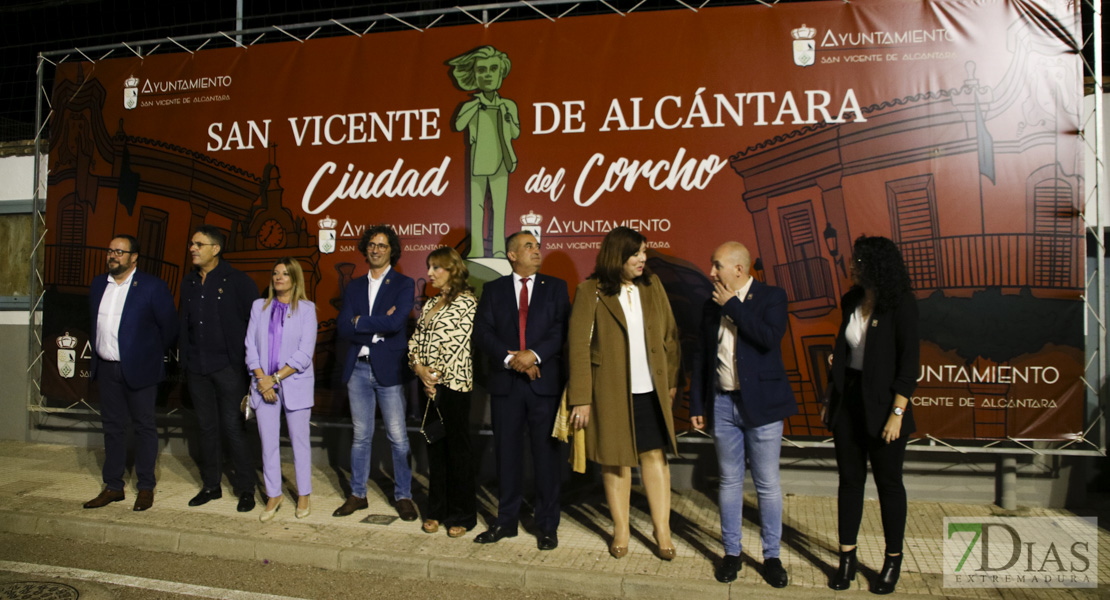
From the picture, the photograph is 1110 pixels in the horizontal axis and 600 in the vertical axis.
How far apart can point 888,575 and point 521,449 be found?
236 cm

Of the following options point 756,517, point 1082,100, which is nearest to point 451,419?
point 756,517

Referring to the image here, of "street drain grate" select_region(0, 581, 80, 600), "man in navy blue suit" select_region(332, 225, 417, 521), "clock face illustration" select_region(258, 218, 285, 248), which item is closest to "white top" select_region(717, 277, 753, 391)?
"man in navy blue suit" select_region(332, 225, 417, 521)

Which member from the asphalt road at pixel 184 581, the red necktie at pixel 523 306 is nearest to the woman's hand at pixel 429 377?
the red necktie at pixel 523 306

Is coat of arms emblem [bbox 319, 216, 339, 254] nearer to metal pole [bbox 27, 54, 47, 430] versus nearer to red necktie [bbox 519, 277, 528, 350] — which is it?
red necktie [bbox 519, 277, 528, 350]

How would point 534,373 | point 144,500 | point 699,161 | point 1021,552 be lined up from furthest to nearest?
point 699,161 < point 144,500 < point 534,373 < point 1021,552

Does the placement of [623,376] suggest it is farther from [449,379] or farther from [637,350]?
[449,379]

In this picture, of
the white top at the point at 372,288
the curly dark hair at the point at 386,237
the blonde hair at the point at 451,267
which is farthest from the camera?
the curly dark hair at the point at 386,237

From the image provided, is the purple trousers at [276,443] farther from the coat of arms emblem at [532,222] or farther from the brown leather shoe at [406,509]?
the coat of arms emblem at [532,222]

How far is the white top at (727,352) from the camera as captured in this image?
15.2 feet

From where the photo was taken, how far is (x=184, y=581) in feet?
15.5

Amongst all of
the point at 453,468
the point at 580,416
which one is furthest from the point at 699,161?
the point at 453,468

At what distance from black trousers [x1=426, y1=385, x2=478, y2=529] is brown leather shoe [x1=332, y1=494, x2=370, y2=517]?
27.0 inches

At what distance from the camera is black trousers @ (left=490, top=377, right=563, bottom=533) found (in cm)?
518

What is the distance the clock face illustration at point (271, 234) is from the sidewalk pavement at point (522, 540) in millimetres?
2162
